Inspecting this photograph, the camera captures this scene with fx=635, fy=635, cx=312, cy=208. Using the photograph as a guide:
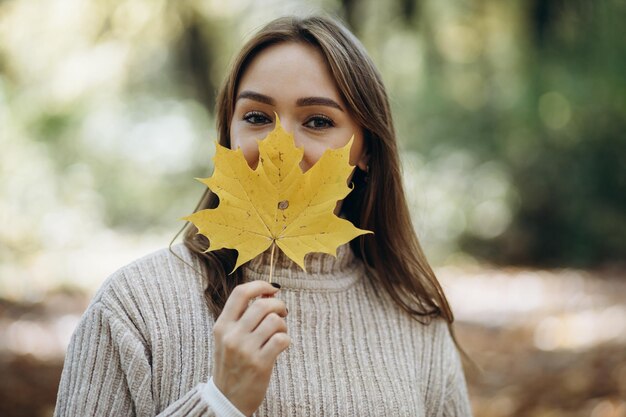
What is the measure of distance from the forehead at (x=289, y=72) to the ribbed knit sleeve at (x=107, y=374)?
0.67m

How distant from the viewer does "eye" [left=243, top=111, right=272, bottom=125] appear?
1.58 metres

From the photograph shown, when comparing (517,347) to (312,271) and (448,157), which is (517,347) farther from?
(448,157)

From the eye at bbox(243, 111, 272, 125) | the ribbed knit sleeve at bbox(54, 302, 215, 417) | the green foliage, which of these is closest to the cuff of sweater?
the ribbed knit sleeve at bbox(54, 302, 215, 417)

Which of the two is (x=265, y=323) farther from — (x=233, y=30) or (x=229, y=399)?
(x=233, y=30)

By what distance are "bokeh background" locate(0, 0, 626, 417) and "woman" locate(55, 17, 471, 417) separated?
2.81 meters

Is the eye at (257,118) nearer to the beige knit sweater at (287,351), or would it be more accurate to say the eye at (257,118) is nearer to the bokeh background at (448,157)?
the beige knit sweater at (287,351)

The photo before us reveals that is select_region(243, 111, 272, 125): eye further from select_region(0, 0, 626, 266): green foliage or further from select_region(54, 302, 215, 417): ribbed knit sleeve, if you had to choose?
select_region(0, 0, 626, 266): green foliage

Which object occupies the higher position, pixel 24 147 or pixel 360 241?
pixel 24 147

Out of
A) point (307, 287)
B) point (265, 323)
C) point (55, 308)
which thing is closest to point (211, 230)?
point (265, 323)

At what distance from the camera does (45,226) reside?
6.99m

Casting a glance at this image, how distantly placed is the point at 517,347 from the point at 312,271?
4051mm

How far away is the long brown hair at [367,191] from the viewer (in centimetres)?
166

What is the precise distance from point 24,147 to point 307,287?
19.0 ft

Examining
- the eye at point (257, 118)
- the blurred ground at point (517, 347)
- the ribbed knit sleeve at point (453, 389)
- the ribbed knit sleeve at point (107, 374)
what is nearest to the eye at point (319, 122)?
the eye at point (257, 118)
